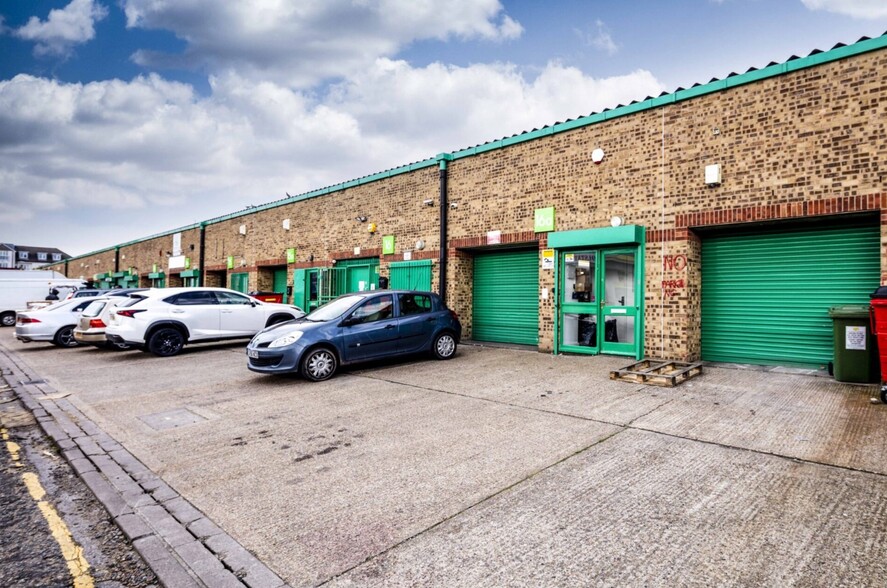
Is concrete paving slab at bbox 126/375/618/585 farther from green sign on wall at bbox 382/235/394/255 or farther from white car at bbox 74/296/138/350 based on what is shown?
green sign on wall at bbox 382/235/394/255

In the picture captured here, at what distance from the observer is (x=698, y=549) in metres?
2.81

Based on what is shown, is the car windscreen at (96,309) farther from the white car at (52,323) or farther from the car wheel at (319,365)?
the car wheel at (319,365)

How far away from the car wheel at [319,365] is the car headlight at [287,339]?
0.32m

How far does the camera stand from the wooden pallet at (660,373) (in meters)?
7.18

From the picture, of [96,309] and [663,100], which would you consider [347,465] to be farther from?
[96,309]

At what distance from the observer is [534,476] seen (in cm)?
395

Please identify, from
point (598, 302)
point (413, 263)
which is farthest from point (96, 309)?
point (598, 302)

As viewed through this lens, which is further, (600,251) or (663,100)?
(600,251)

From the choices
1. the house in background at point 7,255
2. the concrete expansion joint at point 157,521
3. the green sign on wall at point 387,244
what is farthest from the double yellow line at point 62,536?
the house in background at point 7,255

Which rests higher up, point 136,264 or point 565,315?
point 136,264

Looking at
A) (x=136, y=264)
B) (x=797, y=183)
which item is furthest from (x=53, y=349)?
(x=136, y=264)

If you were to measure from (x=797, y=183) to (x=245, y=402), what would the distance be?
29.9ft

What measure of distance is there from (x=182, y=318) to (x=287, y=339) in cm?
528

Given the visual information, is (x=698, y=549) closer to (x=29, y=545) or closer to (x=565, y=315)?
(x=29, y=545)
